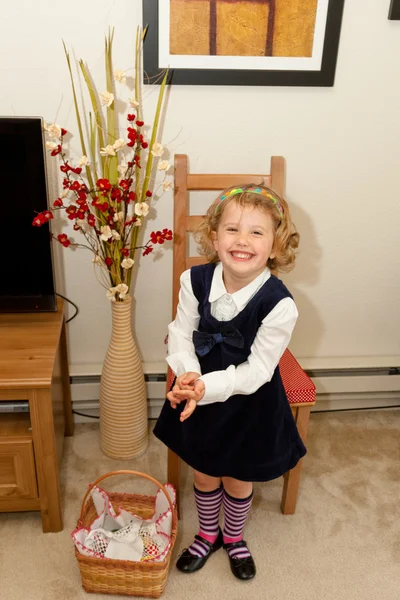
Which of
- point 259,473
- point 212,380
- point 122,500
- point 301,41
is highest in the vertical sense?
point 301,41

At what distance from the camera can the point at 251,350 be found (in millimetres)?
1373

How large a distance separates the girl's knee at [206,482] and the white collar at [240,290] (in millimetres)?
517

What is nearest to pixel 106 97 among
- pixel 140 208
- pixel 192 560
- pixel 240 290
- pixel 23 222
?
pixel 140 208

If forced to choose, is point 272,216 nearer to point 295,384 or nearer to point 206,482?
point 295,384

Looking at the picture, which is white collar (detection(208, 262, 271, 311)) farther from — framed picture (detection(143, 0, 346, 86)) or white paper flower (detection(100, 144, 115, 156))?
framed picture (detection(143, 0, 346, 86))

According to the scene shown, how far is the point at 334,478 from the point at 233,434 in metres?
0.70

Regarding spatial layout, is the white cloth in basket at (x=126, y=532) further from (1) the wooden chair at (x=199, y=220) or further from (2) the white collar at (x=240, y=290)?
(2) the white collar at (x=240, y=290)

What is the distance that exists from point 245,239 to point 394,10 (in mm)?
979

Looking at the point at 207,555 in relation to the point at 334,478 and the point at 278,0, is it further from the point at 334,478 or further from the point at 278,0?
the point at 278,0

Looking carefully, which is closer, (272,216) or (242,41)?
(272,216)

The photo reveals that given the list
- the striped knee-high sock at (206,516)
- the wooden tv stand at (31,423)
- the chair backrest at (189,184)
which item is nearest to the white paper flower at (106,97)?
the chair backrest at (189,184)

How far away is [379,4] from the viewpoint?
1709 millimetres

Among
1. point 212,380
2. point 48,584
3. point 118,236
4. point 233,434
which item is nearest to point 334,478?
point 233,434

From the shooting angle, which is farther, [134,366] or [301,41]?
[134,366]
